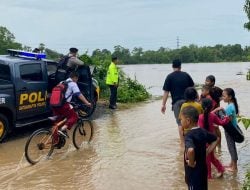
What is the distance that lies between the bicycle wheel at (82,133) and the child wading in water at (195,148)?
4927 millimetres

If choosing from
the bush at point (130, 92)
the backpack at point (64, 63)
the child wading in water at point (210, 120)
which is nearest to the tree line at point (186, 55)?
the bush at point (130, 92)

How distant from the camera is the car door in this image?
35.8 feet

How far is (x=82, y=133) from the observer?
10.5 meters

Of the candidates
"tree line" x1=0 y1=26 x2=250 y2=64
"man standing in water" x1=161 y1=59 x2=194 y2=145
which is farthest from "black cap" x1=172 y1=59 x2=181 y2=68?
"tree line" x1=0 y1=26 x2=250 y2=64

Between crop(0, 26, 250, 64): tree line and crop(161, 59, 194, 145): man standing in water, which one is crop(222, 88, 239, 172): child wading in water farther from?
crop(0, 26, 250, 64): tree line

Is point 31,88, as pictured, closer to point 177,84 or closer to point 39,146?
point 39,146

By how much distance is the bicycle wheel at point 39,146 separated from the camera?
887 cm

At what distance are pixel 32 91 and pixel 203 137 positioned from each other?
660 cm

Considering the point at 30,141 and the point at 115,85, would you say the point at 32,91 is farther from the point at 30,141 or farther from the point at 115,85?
the point at 115,85

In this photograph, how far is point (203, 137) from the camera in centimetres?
539

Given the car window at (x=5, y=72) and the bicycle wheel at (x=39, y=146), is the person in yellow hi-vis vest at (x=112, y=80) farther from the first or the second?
the bicycle wheel at (x=39, y=146)

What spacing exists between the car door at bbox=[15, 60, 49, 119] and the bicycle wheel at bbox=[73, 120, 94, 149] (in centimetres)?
151

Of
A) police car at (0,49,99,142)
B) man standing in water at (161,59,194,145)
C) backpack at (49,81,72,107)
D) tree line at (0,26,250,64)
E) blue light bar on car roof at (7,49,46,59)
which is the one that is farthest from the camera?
tree line at (0,26,250,64)

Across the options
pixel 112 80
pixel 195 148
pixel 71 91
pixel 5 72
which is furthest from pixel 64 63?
pixel 195 148
